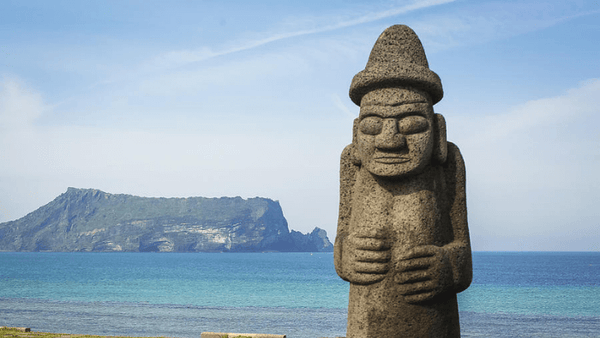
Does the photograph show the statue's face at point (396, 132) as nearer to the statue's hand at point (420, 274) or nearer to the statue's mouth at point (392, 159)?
the statue's mouth at point (392, 159)

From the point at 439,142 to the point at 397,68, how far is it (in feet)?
3.14

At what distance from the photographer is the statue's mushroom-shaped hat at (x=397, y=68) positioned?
20.0ft

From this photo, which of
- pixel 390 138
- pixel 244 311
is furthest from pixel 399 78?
pixel 244 311

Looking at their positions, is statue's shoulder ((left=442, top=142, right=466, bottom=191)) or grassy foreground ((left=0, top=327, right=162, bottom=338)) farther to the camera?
grassy foreground ((left=0, top=327, right=162, bottom=338))

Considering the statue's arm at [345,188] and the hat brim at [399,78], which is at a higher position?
the hat brim at [399,78]

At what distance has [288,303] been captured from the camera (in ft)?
145

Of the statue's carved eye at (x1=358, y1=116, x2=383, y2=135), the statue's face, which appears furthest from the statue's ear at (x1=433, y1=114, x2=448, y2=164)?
the statue's carved eye at (x1=358, y1=116, x2=383, y2=135)

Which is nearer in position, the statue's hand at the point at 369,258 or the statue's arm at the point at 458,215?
the statue's hand at the point at 369,258

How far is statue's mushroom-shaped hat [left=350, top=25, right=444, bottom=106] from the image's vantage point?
6090 millimetres

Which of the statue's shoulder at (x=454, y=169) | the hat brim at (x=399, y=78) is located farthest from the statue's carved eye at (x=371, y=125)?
the statue's shoulder at (x=454, y=169)

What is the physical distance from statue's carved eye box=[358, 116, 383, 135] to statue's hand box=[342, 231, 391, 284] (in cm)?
112

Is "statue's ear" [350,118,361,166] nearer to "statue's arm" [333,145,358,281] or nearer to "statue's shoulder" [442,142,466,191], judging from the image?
"statue's arm" [333,145,358,281]

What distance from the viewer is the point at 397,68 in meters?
6.10

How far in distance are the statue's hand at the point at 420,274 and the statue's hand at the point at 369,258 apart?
0.56 feet
